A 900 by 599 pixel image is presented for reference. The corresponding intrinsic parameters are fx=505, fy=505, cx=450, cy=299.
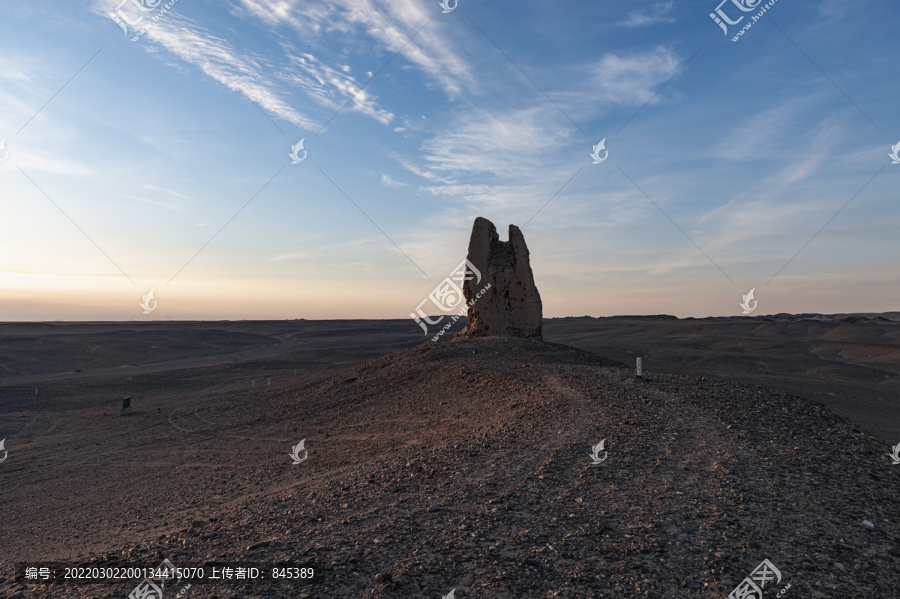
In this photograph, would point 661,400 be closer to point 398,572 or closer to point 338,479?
point 338,479

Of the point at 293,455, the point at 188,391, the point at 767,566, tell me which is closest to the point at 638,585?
the point at 767,566

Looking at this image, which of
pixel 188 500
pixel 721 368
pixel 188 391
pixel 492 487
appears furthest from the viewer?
pixel 721 368

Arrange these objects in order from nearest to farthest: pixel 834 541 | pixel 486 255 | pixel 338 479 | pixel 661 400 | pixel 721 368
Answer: pixel 834 541
pixel 338 479
pixel 661 400
pixel 486 255
pixel 721 368

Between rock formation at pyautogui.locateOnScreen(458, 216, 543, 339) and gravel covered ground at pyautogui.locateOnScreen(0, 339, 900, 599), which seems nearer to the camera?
gravel covered ground at pyautogui.locateOnScreen(0, 339, 900, 599)

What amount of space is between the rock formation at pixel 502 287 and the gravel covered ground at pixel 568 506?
367 inches

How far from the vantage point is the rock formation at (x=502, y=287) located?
2219 cm

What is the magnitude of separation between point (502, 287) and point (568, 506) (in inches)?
640

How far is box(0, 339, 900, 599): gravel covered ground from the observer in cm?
489

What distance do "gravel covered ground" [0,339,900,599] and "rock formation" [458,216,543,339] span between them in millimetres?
9329

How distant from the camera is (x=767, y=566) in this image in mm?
5102

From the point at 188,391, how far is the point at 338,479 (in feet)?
75.5

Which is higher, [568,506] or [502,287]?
[502,287]

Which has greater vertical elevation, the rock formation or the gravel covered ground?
the rock formation

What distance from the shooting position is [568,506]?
21.2 ft
